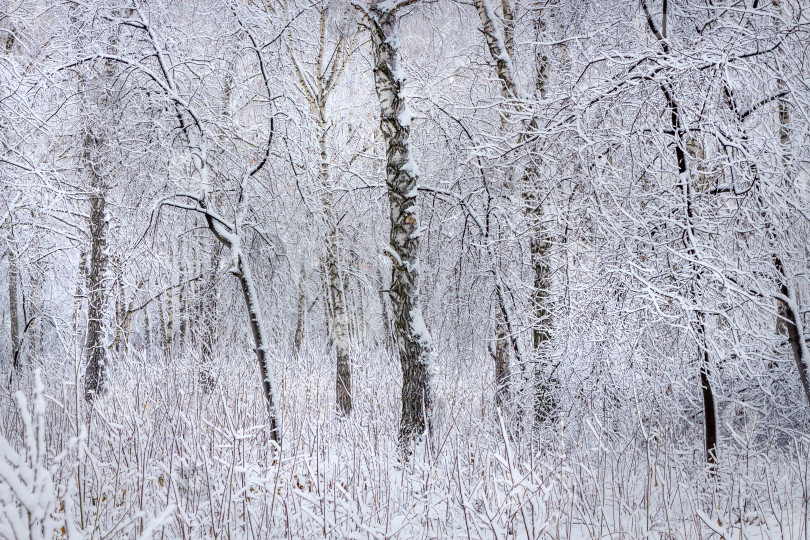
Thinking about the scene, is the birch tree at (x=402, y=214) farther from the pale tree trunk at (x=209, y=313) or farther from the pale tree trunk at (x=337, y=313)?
the pale tree trunk at (x=209, y=313)

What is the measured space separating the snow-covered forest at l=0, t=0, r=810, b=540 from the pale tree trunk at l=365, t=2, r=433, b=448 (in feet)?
0.07

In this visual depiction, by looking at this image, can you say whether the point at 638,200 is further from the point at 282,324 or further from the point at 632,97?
the point at 282,324

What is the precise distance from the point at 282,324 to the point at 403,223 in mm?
5447

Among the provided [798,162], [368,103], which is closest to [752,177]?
[798,162]

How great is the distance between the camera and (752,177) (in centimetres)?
301

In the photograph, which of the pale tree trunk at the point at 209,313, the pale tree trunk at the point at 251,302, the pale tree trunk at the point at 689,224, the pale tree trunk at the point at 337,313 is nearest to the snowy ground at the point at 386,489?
the pale tree trunk at the point at 251,302

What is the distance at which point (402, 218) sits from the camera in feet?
16.3

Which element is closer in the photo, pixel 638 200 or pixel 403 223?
pixel 638 200

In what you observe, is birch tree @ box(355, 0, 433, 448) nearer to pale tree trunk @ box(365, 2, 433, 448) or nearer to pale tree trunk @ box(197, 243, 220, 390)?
pale tree trunk @ box(365, 2, 433, 448)

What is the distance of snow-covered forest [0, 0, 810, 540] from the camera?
122 inches

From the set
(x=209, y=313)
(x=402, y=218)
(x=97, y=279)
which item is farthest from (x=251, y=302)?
(x=97, y=279)

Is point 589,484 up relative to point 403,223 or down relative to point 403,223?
down

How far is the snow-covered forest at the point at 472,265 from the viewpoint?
122 inches

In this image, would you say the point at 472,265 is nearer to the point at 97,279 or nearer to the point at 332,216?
the point at 332,216
